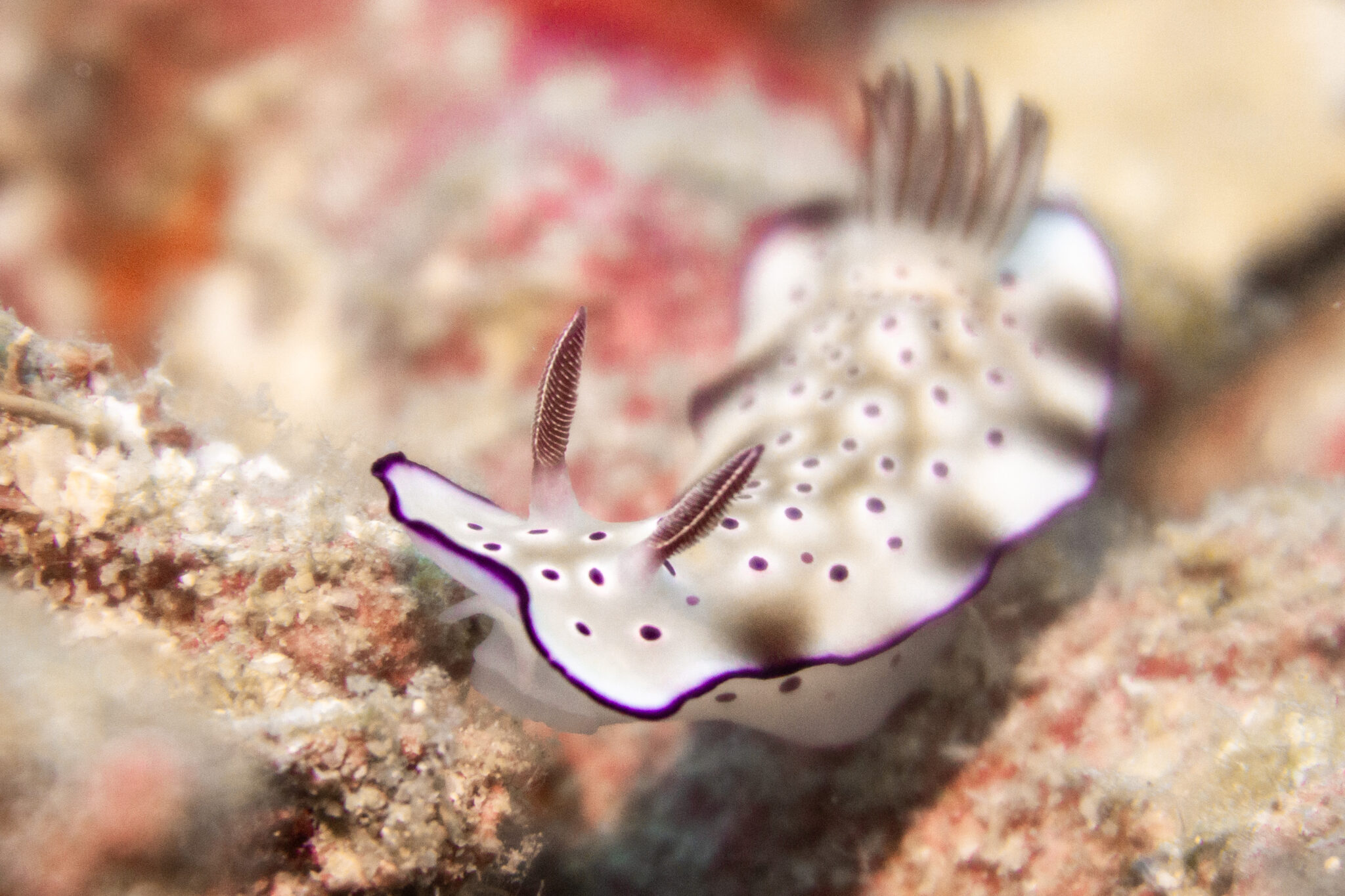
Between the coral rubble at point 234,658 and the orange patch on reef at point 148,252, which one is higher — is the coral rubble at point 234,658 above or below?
below

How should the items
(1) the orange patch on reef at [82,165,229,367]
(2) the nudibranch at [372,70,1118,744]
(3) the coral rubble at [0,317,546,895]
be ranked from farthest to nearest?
(1) the orange patch on reef at [82,165,229,367] < (2) the nudibranch at [372,70,1118,744] < (3) the coral rubble at [0,317,546,895]

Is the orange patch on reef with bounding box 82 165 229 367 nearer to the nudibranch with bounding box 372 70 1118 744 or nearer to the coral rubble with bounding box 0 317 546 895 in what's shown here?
the coral rubble with bounding box 0 317 546 895

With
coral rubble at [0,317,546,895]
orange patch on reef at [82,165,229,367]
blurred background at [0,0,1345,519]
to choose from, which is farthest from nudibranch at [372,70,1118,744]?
orange patch on reef at [82,165,229,367]

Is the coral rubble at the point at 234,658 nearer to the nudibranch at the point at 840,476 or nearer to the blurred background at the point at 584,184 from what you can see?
the nudibranch at the point at 840,476

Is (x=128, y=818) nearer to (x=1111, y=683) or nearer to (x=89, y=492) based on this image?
(x=89, y=492)

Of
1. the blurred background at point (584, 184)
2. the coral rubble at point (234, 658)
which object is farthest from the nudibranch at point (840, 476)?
the blurred background at point (584, 184)

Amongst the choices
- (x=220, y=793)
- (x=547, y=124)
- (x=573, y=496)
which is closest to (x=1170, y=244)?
(x=547, y=124)
